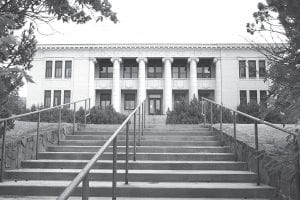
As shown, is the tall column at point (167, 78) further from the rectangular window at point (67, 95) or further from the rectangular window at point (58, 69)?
the rectangular window at point (58, 69)

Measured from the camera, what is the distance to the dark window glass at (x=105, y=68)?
116 ft

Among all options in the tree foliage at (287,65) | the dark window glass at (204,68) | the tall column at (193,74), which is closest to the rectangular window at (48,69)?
the tall column at (193,74)

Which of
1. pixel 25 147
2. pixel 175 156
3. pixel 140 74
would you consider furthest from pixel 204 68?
pixel 25 147

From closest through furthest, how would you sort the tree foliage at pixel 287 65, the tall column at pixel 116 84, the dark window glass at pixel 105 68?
the tree foliage at pixel 287 65
the tall column at pixel 116 84
the dark window glass at pixel 105 68

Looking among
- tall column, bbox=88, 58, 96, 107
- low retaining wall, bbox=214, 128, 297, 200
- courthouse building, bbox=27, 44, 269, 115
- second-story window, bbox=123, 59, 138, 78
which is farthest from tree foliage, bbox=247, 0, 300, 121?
second-story window, bbox=123, 59, 138, 78

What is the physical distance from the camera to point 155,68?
35.6 meters

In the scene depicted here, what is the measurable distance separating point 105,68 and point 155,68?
5698 mm

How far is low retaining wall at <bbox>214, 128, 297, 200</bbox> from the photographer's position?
3996mm

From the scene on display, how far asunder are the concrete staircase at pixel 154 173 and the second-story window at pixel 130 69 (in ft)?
90.9

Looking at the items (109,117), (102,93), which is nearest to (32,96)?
(102,93)

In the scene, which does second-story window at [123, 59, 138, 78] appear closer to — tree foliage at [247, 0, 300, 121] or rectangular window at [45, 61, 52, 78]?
rectangular window at [45, 61, 52, 78]

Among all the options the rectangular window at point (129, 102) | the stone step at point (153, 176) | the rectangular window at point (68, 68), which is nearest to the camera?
the stone step at point (153, 176)

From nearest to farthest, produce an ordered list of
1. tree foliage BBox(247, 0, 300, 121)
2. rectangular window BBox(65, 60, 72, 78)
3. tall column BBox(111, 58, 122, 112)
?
tree foliage BBox(247, 0, 300, 121) → tall column BBox(111, 58, 122, 112) → rectangular window BBox(65, 60, 72, 78)

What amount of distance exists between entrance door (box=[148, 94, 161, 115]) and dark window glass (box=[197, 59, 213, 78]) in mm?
5268
